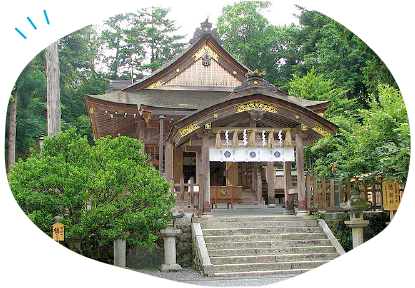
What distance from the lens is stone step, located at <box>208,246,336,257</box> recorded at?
9.46m

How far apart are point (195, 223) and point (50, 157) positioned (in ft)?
12.9

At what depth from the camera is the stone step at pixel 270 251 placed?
9461mm

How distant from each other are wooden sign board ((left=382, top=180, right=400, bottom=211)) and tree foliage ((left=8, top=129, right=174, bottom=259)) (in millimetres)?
5300

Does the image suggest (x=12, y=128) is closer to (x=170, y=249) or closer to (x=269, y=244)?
(x=170, y=249)

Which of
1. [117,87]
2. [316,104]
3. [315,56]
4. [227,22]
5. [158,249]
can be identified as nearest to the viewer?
[158,249]

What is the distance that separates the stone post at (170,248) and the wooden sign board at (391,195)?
5.18 meters

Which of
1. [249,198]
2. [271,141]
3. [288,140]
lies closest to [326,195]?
[288,140]

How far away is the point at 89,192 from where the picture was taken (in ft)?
28.1

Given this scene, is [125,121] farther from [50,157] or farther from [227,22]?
[227,22]

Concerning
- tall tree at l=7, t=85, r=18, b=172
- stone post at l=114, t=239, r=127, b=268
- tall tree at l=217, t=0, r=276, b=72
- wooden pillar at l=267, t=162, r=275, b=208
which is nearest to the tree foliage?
stone post at l=114, t=239, r=127, b=268

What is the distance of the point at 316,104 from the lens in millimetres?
16672

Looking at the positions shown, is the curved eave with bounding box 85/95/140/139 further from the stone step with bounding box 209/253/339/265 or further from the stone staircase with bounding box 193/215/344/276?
the stone step with bounding box 209/253/339/265

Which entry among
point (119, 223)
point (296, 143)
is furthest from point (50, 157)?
point (296, 143)

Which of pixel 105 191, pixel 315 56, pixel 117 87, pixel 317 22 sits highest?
pixel 317 22
